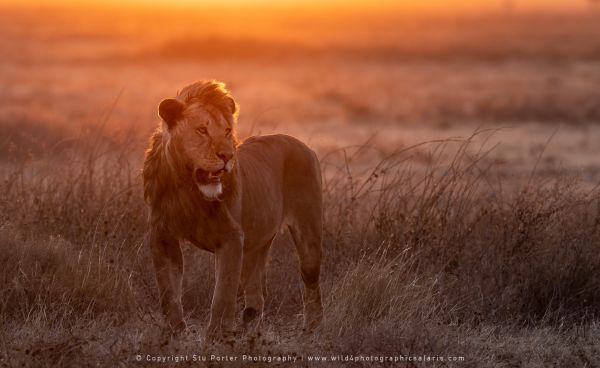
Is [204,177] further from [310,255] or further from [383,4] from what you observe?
[383,4]

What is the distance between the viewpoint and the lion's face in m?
5.73

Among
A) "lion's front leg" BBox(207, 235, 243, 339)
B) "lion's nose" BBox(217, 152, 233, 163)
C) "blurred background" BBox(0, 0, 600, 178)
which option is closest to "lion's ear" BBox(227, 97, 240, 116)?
"lion's nose" BBox(217, 152, 233, 163)

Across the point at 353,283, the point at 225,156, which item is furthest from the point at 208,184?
the point at 353,283

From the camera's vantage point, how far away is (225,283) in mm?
6000

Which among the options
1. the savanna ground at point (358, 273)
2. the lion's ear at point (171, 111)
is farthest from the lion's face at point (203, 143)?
the savanna ground at point (358, 273)

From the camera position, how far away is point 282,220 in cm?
702

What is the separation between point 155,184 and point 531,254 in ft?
10.6

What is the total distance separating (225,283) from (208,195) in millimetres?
503

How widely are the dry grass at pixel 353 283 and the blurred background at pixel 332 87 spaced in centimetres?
86

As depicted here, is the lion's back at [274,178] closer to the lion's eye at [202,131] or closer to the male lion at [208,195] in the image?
the male lion at [208,195]

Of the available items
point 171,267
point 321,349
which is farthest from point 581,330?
point 171,267

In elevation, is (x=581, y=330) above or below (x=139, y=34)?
above

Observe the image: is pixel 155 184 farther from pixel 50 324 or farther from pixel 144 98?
pixel 144 98

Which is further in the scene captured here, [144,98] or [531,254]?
[144,98]
